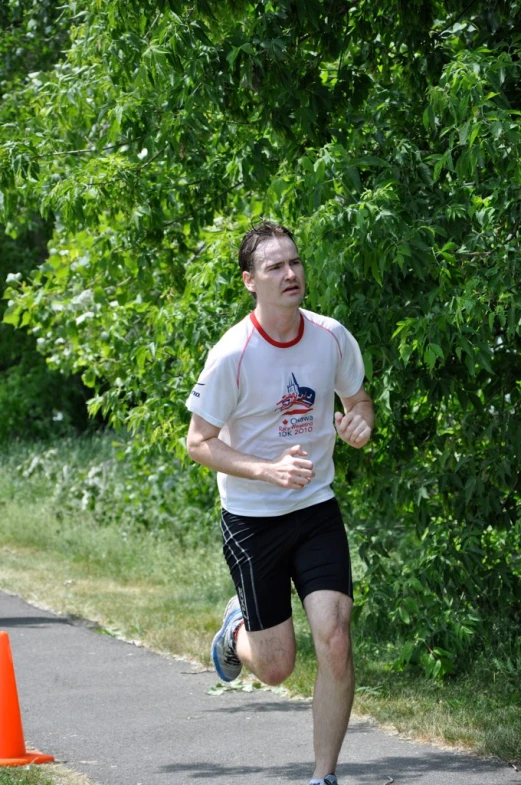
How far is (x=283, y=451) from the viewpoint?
4910 mm

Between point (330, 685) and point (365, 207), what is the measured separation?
2.13 m

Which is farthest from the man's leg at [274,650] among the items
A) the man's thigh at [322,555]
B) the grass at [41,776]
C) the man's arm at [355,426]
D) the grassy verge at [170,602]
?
the grassy verge at [170,602]

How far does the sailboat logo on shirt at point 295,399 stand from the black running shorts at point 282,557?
16.4 inches

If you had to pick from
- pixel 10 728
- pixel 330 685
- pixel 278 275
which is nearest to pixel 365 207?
pixel 278 275

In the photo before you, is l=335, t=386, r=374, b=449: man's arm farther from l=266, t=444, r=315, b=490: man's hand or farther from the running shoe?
the running shoe

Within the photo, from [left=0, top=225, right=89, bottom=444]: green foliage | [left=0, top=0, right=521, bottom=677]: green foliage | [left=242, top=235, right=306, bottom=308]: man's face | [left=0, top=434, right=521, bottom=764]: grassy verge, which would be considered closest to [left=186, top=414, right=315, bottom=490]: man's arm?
[left=242, top=235, right=306, bottom=308]: man's face

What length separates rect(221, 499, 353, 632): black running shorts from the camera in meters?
4.89

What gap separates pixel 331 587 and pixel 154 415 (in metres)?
3.47

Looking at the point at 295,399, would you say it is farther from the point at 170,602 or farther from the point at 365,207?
the point at 170,602

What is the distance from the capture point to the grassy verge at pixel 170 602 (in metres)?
6.39

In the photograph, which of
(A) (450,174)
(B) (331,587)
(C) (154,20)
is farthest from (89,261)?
(B) (331,587)

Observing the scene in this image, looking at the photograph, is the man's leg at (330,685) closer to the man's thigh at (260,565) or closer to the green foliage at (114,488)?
the man's thigh at (260,565)

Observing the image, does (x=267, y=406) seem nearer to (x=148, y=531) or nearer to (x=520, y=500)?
(x=520, y=500)

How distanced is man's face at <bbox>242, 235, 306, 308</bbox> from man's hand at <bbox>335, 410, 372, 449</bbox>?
0.48 meters
